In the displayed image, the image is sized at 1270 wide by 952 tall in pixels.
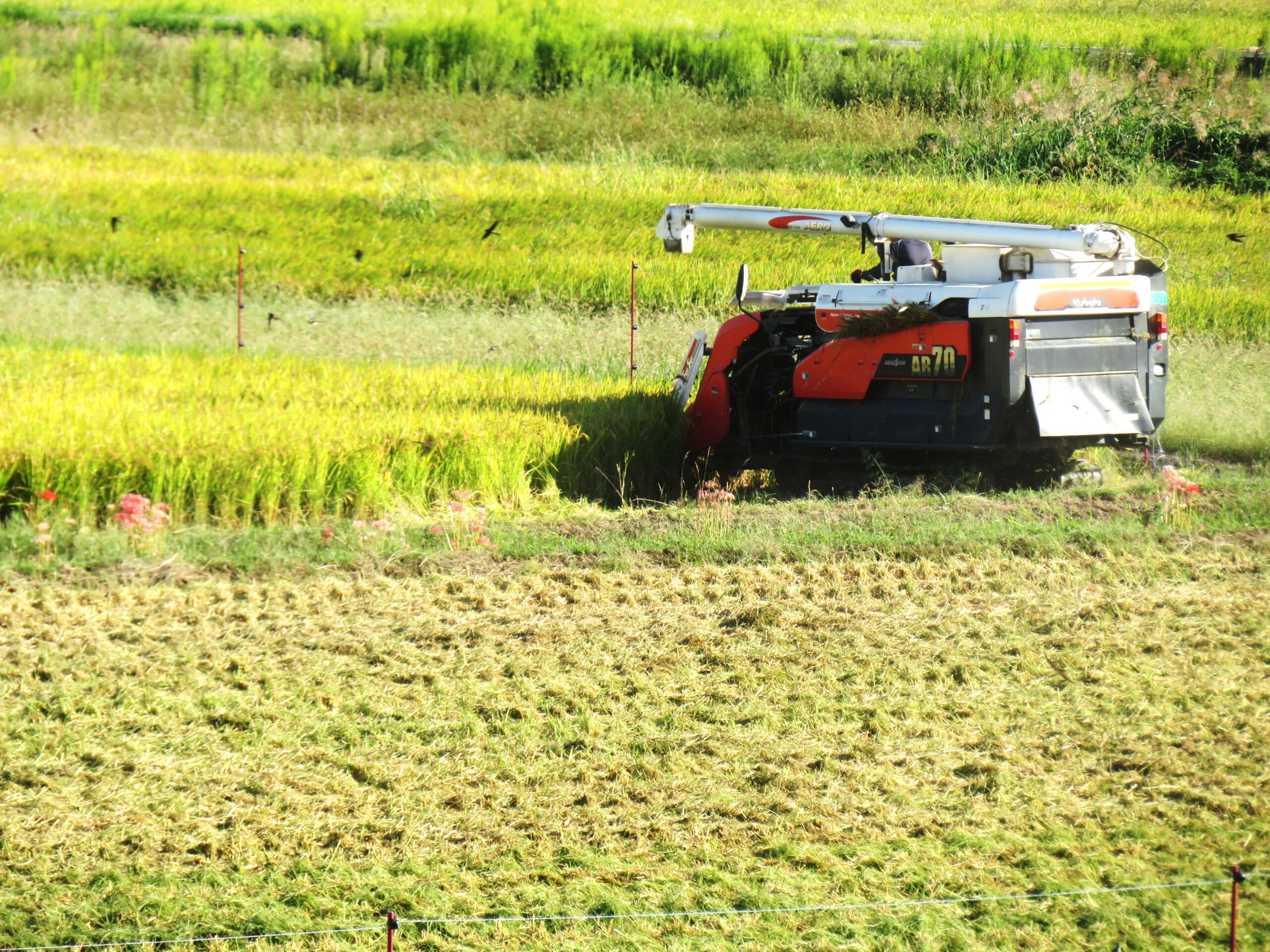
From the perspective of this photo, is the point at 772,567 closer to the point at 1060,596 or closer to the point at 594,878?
the point at 1060,596

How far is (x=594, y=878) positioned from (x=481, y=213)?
54.7 feet

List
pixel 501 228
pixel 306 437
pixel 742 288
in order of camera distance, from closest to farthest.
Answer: pixel 306 437
pixel 742 288
pixel 501 228

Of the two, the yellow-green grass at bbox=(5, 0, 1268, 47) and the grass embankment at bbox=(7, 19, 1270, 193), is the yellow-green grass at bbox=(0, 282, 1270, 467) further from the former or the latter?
the yellow-green grass at bbox=(5, 0, 1268, 47)

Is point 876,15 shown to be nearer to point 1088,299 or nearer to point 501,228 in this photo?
point 501,228

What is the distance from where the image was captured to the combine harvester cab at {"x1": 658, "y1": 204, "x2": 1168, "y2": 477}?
28.2ft

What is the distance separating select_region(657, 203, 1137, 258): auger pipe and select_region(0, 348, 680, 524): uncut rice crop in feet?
4.82

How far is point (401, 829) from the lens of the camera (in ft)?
16.5

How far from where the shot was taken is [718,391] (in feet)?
34.1

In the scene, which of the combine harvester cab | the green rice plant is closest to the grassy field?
the combine harvester cab

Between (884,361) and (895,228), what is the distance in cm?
129

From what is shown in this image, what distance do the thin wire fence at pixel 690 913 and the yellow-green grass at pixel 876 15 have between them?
24.9m

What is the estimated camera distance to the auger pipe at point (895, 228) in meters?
8.86

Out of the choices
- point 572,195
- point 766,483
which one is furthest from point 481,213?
point 766,483

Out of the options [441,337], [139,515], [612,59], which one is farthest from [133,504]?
[612,59]
